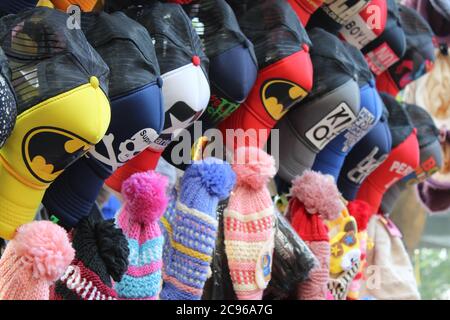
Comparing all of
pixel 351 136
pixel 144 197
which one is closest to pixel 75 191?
pixel 144 197

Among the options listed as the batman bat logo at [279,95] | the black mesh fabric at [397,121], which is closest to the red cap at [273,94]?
the batman bat logo at [279,95]

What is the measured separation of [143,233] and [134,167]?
0.12 m

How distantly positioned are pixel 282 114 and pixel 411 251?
138 centimetres

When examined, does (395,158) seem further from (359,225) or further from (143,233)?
(143,233)

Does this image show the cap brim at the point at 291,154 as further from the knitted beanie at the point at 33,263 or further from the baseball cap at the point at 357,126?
the knitted beanie at the point at 33,263

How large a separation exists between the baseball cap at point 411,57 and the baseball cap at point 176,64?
886mm

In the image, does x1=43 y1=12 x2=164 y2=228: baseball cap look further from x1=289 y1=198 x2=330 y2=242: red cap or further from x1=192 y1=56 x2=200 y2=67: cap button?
x1=289 y1=198 x2=330 y2=242: red cap

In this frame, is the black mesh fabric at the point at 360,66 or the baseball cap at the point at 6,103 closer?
the baseball cap at the point at 6,103

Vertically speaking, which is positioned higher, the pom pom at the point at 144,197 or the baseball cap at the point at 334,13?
the baseball cap at the point at 334,13

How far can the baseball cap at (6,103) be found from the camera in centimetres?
90

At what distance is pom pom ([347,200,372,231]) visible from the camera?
1.82 m

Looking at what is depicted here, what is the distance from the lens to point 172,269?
1.30m
